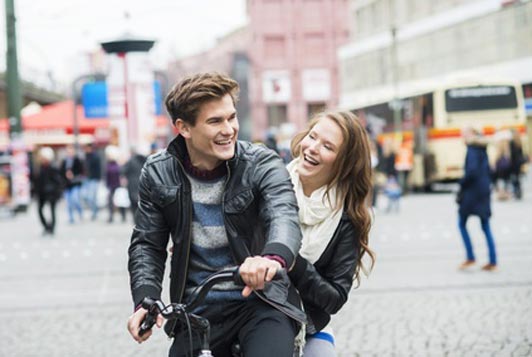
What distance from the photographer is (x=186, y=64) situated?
86.0 metres

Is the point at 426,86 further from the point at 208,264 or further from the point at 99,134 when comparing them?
the point at 208,264

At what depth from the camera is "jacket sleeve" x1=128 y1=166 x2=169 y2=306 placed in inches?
150

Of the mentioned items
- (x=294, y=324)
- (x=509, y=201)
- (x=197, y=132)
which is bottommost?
(x=509, y=201)

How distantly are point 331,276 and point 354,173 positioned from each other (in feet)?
1.32

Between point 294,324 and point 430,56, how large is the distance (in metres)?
60.1

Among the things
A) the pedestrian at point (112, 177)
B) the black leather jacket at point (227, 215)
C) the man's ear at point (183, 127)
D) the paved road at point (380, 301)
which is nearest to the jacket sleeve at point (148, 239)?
the black leather jacket at point (227, 215)

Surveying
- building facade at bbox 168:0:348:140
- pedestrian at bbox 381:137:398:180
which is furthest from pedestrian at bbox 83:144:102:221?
building facade at bbox 168:0:348:140

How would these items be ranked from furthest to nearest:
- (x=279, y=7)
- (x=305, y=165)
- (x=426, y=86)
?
(x=279, y=7) < (x=426, y=86) < (x=305, y=165)

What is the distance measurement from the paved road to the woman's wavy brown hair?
358cm

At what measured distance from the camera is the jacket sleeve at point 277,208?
11.5ft

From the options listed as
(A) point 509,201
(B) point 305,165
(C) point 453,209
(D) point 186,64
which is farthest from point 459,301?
(D) point 186,64

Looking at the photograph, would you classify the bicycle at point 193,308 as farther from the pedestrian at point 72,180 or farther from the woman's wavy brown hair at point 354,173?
the pedestrian at point 72,180

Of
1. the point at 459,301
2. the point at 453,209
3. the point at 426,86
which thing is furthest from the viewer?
the point at 426,86

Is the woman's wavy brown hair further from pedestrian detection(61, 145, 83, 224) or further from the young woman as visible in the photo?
pedestrian detection(61, 145, 83, 224)
